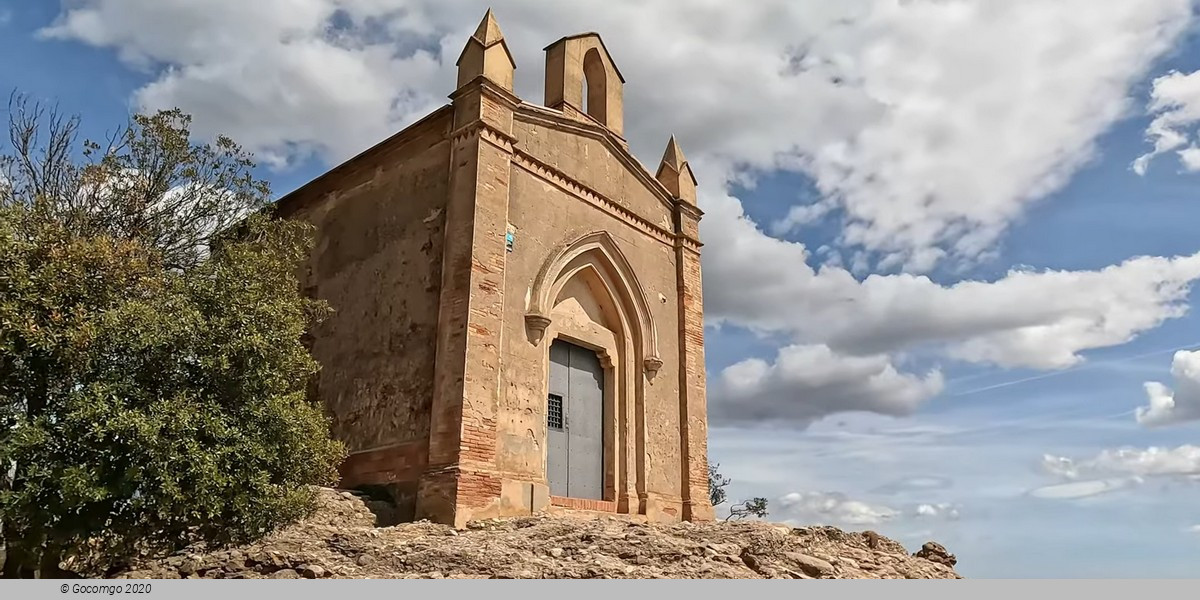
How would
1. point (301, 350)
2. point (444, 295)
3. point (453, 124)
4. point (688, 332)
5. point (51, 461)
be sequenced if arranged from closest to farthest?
point (51, 461) < point (301, 350) < point (444, 295) < point (453, 124) < point (688, 332)

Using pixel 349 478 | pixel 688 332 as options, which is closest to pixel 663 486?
pixel 688 332

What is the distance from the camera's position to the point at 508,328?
1258cm

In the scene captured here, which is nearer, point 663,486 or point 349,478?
point 349,478

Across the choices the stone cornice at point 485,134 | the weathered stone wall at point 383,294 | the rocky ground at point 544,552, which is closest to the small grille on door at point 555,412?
the weathered stone wall at point 383,294

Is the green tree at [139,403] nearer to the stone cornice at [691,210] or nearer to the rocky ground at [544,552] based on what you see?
the rocky ground at [544,552]

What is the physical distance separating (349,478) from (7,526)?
5.26 metres

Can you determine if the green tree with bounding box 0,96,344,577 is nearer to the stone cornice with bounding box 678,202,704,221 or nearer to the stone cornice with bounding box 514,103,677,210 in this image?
the stone cornice with bounding box 514,103,677,210

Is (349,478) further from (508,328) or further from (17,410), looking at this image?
(17,410)

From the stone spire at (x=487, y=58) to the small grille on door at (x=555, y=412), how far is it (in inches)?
197

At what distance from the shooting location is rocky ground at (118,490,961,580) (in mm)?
8391

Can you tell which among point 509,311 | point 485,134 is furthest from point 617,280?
point 485,134

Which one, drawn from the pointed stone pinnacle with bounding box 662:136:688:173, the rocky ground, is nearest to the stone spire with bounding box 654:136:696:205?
the pointed stone pinnacle with bounding box 662:136:688:173

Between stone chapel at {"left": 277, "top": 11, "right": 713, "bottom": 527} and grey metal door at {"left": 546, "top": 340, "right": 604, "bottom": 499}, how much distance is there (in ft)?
0.11

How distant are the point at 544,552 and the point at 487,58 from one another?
767 cm
